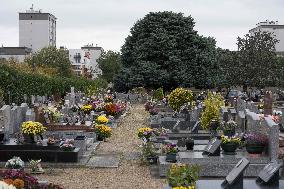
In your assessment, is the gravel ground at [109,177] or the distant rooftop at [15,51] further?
the distant rooftop at [15,51]

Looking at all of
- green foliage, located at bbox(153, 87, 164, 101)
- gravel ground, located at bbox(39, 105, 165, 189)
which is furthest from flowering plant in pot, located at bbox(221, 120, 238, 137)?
green foliage, located at bbox(153, 87, 164, 101)

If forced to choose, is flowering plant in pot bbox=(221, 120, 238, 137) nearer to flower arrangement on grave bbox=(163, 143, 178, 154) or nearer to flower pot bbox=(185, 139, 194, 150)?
flower pot bbox=(185, 139, 194, 150)

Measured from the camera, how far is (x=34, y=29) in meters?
146

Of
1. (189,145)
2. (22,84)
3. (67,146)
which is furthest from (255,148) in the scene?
(22,84)

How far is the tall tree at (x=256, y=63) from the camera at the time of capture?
6469 centimetres

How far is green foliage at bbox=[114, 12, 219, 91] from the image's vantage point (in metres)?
62.3

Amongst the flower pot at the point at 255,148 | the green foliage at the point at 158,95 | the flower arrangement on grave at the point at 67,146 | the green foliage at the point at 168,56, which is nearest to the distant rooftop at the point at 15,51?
the green foliage at the point at 168,56

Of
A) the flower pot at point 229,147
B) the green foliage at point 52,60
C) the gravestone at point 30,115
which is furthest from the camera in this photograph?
the green foliage at point 52,60

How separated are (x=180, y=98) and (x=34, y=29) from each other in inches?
4505

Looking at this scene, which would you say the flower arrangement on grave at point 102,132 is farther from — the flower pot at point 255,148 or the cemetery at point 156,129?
the flower pot at point 255,148

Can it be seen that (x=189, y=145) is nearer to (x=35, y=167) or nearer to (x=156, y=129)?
(x=35, y=167)

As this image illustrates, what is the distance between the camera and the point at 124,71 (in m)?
64.3

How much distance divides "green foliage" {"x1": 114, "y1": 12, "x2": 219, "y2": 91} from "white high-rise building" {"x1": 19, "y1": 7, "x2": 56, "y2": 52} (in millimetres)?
81208

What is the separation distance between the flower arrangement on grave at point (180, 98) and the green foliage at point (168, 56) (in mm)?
25232
